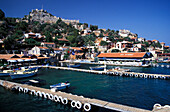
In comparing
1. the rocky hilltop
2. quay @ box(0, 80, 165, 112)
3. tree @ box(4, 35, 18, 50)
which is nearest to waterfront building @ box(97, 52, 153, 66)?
quay @ box(0, 80, 165, 112)

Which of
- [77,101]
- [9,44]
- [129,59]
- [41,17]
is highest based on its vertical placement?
[41,17]

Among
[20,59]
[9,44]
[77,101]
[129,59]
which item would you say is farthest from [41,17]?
[77,101]

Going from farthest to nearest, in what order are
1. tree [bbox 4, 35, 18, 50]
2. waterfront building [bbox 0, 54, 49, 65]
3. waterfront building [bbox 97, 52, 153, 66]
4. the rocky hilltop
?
the rocky hilltop → tree [bbox 4, 35, 18, 50] → waterfront building [bbox 97, 52, 153, 66] → waterfront building [bbox 0, 54, 49, 65]

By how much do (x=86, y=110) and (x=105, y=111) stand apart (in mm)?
2264

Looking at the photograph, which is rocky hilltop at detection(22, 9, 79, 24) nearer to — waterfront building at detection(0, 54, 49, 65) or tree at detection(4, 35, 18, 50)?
tree at detection(4, 35, 18, 50)

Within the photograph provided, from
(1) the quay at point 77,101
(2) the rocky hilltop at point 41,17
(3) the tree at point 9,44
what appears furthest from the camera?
(2) the rocky hilltop at point 41,17

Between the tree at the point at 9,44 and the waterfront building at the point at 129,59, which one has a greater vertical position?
the tree at the point at 9,44

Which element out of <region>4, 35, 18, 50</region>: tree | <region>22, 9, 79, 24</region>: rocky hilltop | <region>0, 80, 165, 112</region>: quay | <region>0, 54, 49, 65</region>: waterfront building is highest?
<region>22, 9, 79, 24</region>: rocky hilltop

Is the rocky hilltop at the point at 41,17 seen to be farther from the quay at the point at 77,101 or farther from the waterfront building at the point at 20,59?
the quay at the point at 77,101

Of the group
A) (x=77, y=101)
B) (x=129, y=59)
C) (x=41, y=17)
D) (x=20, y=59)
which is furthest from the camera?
(x=41, y=17)

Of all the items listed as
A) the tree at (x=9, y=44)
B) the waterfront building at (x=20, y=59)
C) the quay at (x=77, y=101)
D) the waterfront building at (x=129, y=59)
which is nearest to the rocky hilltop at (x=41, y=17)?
the tree at (x=9, y=44)

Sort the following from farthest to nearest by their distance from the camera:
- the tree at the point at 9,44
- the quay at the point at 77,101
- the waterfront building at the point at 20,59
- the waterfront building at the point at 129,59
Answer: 1. the tree at the point at 9,44
2. the waterfront building at the point at 129,59
3. the waterfront building at the point at 20,59
4. the quay at the point at 77,101

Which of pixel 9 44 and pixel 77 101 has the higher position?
pixel 9 44

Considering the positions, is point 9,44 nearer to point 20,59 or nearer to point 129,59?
point 20,59
